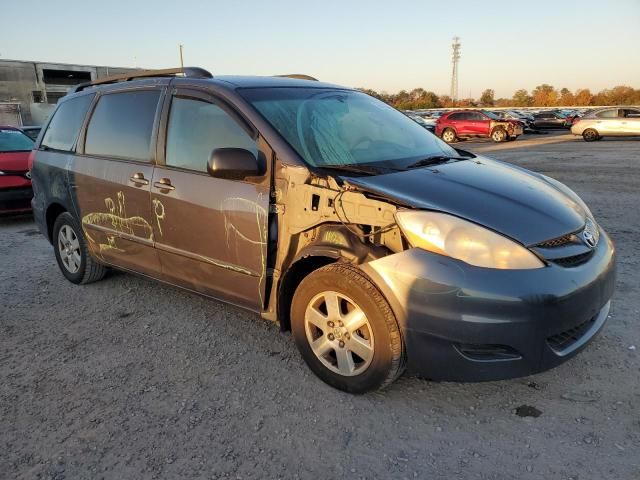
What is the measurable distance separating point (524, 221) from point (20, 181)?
731 centimetres

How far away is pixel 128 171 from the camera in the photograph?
3.72m

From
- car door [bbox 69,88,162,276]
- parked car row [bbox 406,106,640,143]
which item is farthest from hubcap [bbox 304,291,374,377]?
parked car row [bbox 406,106,640,143]

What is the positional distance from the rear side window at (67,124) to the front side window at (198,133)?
53.3 inches

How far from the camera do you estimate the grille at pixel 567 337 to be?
243cm

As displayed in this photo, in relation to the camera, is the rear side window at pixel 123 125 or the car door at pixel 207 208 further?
the rear side window at pixel 123 125

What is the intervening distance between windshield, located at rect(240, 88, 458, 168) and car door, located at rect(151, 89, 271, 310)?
0.23m

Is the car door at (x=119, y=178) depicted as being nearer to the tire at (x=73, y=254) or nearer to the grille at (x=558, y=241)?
the tire at (x=73, y=254)

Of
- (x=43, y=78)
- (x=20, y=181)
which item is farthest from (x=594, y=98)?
(x=20, y=181)

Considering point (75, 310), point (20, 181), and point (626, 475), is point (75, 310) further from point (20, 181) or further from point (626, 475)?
point (20, 181)

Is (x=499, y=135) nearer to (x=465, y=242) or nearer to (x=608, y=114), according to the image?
(x=608, y=114)

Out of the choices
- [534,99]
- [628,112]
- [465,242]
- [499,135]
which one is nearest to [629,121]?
[628,112]

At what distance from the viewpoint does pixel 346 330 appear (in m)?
2.66

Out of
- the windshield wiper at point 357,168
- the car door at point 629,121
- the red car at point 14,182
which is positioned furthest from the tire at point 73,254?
the car door at point 629,121

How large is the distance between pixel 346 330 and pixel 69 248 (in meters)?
3.22
